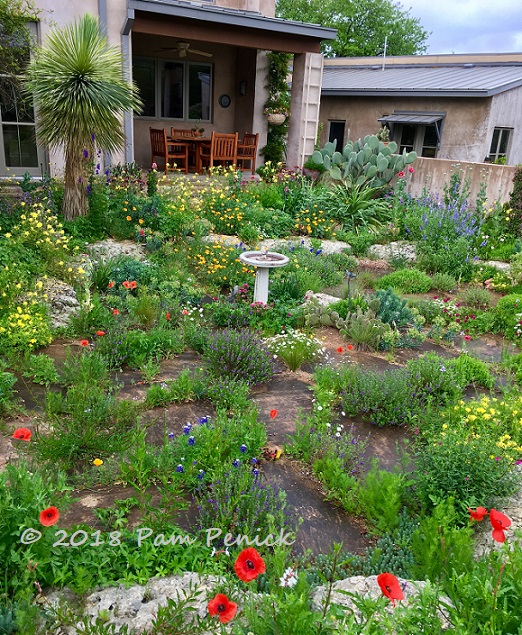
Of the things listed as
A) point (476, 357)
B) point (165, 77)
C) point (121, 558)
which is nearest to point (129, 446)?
point (121, 558)

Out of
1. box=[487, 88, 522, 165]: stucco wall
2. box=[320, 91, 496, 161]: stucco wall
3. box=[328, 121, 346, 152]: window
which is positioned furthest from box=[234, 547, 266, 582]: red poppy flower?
box=[328, 121, 346, 152]: window

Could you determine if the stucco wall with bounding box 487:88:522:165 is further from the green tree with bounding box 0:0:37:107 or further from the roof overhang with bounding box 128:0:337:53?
the green tree with bounding box 0:0:37:107

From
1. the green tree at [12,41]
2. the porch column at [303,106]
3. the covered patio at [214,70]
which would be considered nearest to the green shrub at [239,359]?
the green tree at [12,41]

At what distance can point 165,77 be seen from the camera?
14078 millimetres

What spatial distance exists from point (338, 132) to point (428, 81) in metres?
3.34

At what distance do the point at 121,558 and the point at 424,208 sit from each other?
8615 millimetres

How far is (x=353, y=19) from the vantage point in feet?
121

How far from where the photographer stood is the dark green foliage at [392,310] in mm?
6375

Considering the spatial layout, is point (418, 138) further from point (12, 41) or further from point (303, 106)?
point (12, 41)

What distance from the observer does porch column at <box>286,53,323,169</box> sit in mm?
12578

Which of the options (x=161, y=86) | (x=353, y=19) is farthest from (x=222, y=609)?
(x=353, y=19)

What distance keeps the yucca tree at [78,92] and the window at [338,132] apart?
12055 millimetres

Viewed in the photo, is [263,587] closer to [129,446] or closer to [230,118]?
[129,446]

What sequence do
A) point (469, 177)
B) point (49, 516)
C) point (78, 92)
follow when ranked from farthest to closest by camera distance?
point (469, 177) → point (78, 92) → point (49, 516)
